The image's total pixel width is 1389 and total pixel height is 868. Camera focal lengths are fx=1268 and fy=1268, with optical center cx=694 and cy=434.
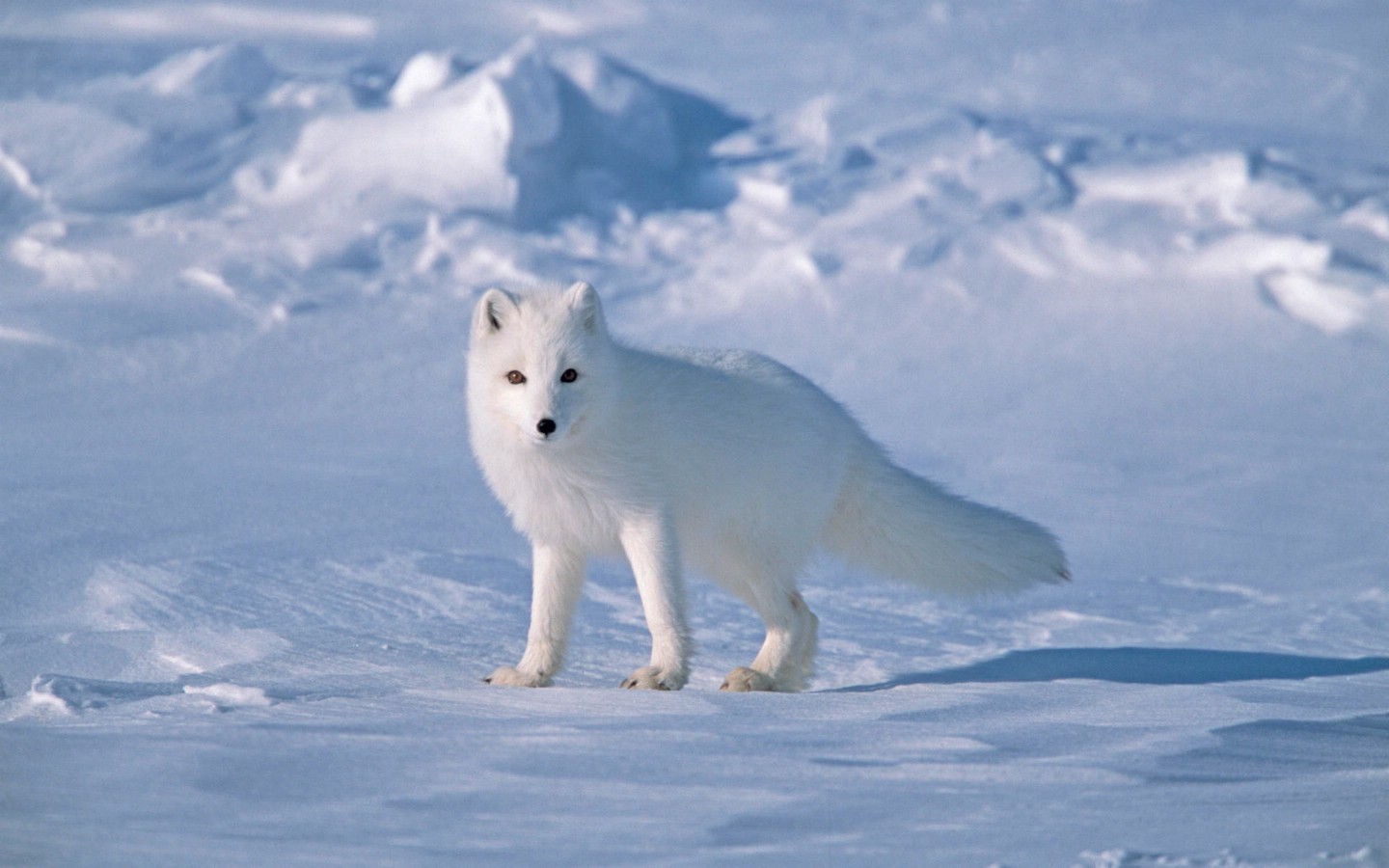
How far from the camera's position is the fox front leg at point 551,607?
273 cm

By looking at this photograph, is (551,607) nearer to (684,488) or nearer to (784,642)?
(684,488)

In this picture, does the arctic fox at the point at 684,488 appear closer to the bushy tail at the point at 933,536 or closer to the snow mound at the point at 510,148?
the bushy tail at the point at 933,536

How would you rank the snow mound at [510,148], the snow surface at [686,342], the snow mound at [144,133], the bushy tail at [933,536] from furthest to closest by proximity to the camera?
the snow mound at [510,148] < the snow mound at [144,133] < the bushy tail at [933,536] < the snow surface at [686,342]

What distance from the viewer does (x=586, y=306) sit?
269 cm

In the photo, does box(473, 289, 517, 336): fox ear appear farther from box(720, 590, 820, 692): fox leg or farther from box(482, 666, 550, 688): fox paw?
box(720, 590, 820, 692): fox leg

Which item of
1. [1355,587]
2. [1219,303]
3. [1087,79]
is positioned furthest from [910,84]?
[1355,587]

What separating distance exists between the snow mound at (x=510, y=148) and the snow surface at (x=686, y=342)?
28 millimetres

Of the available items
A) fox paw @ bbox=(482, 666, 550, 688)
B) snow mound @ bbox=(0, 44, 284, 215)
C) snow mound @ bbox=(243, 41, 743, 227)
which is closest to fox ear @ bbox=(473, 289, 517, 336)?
fox paw @ bbox=(482, 666, 550, 688)

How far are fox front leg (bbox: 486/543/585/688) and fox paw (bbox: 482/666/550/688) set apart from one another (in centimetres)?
1

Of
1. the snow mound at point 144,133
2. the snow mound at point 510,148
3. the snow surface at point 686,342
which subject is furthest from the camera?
the snow mound at point 510,148

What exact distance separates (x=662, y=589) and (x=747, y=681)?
0.28m

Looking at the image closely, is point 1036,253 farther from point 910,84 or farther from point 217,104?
point 217,104

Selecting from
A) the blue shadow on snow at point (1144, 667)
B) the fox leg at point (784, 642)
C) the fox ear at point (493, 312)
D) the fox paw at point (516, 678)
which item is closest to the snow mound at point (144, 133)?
the fox ear at point (493, 312)

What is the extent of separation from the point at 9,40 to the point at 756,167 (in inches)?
170
